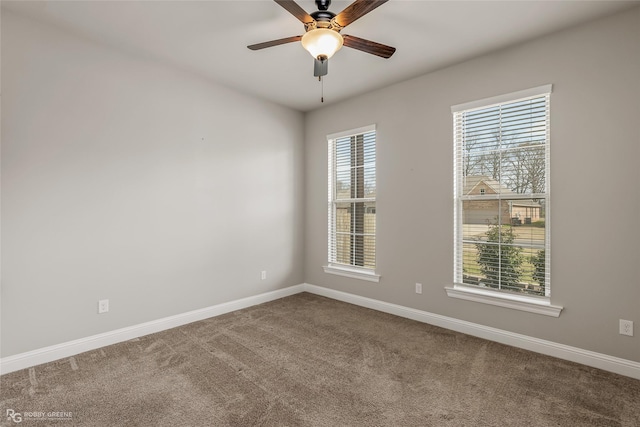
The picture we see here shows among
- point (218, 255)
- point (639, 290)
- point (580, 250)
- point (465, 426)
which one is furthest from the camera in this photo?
point (218, 255)

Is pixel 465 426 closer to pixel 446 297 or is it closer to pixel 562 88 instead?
pixel 446 297

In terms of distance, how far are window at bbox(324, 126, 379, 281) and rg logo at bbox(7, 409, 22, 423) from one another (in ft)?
10.8

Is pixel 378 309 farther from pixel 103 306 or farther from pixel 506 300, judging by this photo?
pixel 103 306

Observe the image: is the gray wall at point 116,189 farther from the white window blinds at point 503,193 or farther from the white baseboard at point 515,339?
the white window blinds at point 503,193

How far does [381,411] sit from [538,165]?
248cm

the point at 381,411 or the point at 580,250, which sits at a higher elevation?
the point at 580,250

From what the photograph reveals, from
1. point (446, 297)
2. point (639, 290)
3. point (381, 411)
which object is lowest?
point (381, 411)

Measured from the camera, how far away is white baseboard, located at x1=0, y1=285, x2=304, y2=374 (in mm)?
2492

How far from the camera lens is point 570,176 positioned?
2676 millimetres

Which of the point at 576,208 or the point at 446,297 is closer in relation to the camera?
the point at 576,208

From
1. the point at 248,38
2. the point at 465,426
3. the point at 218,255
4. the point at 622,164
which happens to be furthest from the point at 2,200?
the point at 622,164

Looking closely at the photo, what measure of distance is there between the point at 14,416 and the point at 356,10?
3.28m

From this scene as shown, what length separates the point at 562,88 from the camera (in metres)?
2.70

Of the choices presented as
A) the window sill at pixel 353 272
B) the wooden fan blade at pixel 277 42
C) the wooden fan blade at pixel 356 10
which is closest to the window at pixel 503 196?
the window sill at pixel 353 272
